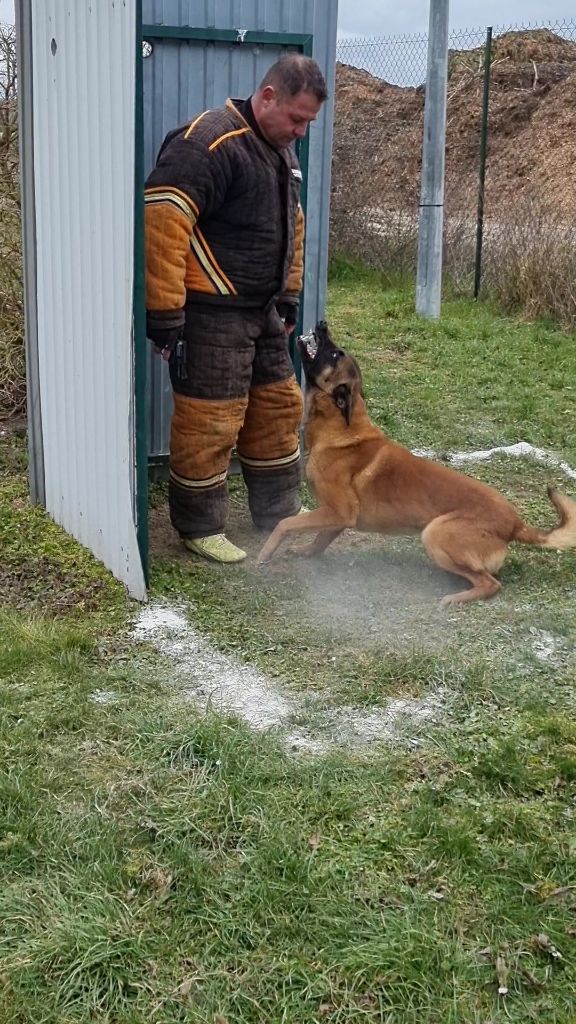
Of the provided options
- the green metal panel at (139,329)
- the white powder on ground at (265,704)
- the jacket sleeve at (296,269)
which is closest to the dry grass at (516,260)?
the jacket sleeve at (296,269)

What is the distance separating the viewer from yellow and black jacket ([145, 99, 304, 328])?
4.66 metres

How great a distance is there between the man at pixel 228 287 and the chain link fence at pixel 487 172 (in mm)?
6210

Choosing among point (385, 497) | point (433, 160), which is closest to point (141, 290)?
point (385, 497)

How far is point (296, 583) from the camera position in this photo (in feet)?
16.8

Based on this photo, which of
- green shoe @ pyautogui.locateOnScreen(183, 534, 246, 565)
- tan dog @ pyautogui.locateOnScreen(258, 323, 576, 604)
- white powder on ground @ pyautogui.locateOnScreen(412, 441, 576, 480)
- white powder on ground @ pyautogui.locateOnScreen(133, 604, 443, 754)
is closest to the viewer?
white powder on ground @ pyautogui.locateOnScreen(133, 604, 443, 754)

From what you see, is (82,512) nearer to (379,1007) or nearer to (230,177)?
(230,177)

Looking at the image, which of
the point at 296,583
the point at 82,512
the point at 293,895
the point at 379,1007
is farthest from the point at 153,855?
the point at 82,512

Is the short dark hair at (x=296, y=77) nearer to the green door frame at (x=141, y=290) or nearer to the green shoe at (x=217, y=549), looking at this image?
the green door frame at (x=141, y=290)

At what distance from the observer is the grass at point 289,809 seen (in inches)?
101

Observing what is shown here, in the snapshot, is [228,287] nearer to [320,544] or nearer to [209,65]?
[320,544]

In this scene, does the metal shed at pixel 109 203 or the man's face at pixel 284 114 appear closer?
the metal shed at pixel 109 203

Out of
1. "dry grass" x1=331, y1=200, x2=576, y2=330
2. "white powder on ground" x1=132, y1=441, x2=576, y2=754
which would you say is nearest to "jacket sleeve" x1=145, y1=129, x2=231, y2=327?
"white powder on ground" x1=132, y1=441, x2=576, y2=754

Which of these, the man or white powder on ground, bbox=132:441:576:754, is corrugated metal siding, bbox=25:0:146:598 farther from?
white powder on ground, bbox=132:441:576:754

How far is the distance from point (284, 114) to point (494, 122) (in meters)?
21.9
